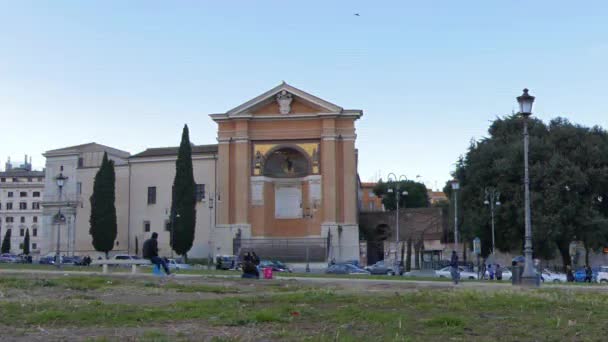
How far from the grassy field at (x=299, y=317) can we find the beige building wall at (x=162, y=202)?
58761mm

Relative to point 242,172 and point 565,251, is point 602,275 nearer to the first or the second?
point 565,251

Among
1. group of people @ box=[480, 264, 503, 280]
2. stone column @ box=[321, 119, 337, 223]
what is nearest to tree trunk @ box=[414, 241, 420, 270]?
stone column @ box=[321, 119, 337, 223]

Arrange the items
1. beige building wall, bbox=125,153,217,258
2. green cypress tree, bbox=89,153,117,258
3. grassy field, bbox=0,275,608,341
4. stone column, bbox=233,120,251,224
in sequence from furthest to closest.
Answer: beige building wall, bbox=125,153,217,258 → green cypress tree, bbox=89,153,117,258 → stone column, bbox=233,120,251,224 → grassy field, bbox=0,275,608,341

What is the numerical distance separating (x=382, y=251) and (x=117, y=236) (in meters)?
Result: 27.5

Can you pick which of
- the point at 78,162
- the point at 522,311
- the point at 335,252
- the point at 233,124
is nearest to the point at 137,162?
the point at 78,162

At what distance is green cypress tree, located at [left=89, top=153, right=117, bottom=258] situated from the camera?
72.4 meters

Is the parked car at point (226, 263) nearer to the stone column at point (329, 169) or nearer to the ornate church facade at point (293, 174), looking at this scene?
the ornate church facade at point (293, 174)

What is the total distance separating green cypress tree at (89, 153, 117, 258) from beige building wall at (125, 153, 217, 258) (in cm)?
391

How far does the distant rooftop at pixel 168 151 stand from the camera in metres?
76.7

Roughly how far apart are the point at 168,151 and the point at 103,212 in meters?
9.85

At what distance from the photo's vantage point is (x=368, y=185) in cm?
13625

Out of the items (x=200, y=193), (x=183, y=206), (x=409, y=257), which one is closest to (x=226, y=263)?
(x=183, y=206)

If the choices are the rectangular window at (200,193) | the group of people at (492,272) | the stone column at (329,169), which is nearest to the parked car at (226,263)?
the stone column at (329,169)

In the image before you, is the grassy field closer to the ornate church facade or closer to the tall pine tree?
the ornate church facade
